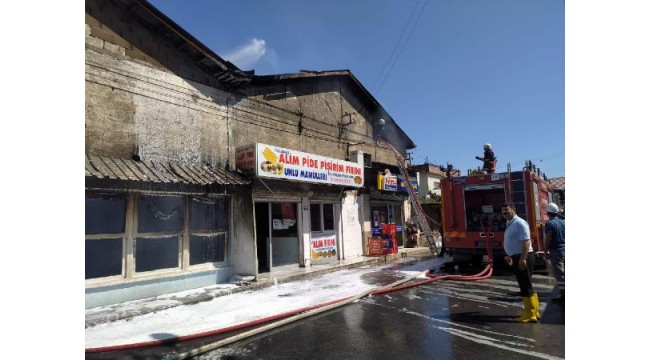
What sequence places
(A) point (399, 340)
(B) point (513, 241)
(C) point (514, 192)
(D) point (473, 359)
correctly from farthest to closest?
1. (C) point (514, 192)
2. (B) point (513, 241)
3. (A) point (399, 340)
4. (D) point (473, 359)

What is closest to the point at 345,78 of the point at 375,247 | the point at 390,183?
the point at 390,183

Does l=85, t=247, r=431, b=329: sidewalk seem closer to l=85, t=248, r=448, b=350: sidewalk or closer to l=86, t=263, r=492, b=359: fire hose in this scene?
l=85, t=248, r=448, b=350: sidewalk

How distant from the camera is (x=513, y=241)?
604 cm

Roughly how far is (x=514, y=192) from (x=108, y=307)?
32.4 feet

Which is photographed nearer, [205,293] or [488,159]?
[205,293]

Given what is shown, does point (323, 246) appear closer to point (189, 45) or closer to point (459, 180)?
point (459, 180)

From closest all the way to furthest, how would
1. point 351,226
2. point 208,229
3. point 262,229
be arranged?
point 208,229 → point 262,229 → point 351,226

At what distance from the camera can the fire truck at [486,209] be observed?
32.3ft

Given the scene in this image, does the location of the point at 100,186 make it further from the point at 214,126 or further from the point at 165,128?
the point at 214,126

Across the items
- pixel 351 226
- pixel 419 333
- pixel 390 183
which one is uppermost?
pixel 390 183

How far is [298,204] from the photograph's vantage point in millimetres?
11289

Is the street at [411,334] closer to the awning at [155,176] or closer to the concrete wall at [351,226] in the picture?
the awning at [155,176]

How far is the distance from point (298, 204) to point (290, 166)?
1.78 meters

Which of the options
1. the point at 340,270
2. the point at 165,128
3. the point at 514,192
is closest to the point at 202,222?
the point at 165,128
